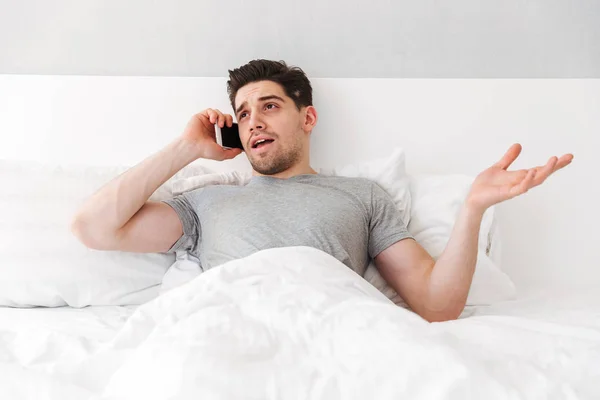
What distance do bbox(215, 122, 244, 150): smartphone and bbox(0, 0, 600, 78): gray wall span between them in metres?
0.31

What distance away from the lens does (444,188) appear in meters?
1.39

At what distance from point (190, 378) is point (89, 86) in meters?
1.26

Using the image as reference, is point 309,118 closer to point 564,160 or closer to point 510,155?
point 510,155

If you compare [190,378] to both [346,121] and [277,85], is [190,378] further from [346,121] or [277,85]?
[346,121]

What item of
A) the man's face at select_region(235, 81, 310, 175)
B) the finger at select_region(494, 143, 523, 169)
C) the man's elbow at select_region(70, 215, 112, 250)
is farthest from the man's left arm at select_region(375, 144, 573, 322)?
the man's elbow at select_region(70, 215, 112, 250)

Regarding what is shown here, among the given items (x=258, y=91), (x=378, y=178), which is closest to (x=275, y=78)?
(x=258, y=91)

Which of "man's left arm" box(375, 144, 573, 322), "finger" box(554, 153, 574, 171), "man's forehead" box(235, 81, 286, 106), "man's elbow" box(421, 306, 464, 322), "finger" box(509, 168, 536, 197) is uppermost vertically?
"man's forehead" box(235, 81, 286, 106)

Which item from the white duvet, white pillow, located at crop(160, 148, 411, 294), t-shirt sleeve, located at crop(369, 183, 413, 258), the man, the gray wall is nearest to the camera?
the white duvet

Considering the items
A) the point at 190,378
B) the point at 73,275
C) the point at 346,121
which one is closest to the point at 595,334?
the point at 190,378

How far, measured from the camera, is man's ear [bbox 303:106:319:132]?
1476 millimetres

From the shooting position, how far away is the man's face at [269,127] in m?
1.36

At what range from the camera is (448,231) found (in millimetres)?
1312

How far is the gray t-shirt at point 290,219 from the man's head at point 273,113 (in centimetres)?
6

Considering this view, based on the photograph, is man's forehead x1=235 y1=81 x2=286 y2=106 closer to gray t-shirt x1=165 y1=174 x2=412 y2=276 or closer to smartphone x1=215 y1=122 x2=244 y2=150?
smartphone x1=215 y1=122 x2=244 y2=150
